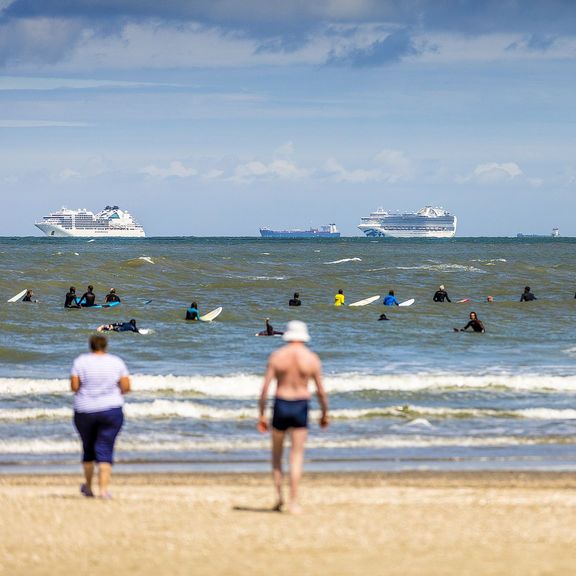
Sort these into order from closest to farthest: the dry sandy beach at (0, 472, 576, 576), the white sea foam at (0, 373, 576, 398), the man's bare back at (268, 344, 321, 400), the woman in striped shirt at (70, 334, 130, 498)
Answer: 1. the dry sandy beach at (0, 472, 576, 576)
2. the man's bare back at (268, 344, 321, 400)
3. the woman in striped shirt at (70, 334, 130, 498)
4. the white sea foam at (0, 373, 576, 398)

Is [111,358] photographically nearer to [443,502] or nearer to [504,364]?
[443,502]

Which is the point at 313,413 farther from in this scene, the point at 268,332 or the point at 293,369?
the point at 268,332

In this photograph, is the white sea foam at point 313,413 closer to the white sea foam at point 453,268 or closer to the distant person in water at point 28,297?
the distant person in water at point 28,297

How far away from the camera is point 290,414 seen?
30.2 feet

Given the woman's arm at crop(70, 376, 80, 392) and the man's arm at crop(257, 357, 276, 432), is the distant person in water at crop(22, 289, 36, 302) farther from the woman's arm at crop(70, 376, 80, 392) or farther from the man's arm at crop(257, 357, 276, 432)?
the man's arm at crop(257, 357, 276, 432)

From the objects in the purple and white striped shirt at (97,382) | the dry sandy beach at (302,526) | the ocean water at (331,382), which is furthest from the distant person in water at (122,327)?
the purple and white striped shirt at (97,382)

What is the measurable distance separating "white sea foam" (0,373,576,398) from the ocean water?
38mm

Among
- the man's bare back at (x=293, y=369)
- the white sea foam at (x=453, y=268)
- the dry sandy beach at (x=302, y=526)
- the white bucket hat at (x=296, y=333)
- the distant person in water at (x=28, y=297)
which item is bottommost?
the distant person in water at (x=28, y=297)

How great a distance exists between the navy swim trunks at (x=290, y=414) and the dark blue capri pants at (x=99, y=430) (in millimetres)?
1634

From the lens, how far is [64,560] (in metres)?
8.00

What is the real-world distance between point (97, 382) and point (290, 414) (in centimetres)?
188

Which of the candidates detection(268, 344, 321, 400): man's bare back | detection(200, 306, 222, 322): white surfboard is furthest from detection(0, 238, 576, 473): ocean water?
detection(268, 344, 321, 400): man's bare back

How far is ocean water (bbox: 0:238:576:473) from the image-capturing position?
13477mm

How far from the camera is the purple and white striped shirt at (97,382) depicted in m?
9.89
